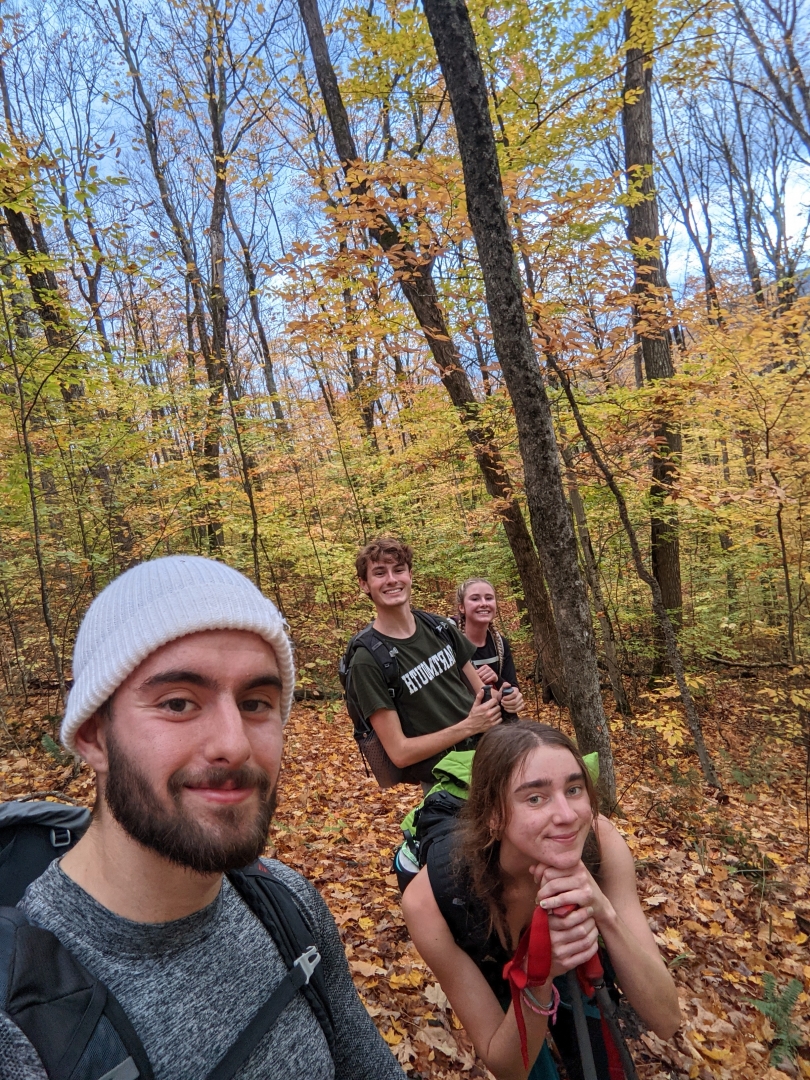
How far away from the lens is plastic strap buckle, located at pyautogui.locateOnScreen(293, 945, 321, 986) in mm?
1242

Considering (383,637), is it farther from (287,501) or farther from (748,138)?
(748,138)

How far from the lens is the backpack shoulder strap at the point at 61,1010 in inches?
32.3

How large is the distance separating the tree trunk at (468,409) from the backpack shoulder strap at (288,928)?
19.0ft

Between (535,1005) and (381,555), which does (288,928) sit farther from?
(381,555)

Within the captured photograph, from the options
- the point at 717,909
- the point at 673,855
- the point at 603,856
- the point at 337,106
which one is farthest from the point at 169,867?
the point at 337,106

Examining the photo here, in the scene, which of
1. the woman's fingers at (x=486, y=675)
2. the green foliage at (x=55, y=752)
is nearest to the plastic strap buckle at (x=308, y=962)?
the woman's fingers at (x=486, y=675)

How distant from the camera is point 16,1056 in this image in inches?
31.0

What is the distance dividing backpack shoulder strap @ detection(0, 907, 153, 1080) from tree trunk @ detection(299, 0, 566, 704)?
6.24 metres

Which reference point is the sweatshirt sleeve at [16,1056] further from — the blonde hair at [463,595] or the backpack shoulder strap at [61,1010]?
the blonde hair at [463,595]

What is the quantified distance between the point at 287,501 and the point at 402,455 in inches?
112

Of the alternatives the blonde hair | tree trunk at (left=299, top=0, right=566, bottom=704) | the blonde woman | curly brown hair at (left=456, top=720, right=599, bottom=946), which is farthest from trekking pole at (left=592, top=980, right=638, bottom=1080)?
tree trunk at (left=299, top=0, right=566, bottom=704)

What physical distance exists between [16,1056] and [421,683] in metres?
2.39

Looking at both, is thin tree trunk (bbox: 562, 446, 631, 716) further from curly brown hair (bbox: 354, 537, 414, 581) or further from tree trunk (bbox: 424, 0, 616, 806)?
curly brown hair (bbox: 354, 537, 414, 581)

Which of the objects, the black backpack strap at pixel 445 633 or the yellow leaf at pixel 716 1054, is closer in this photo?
the yellow leaf at pixel 716 1054
